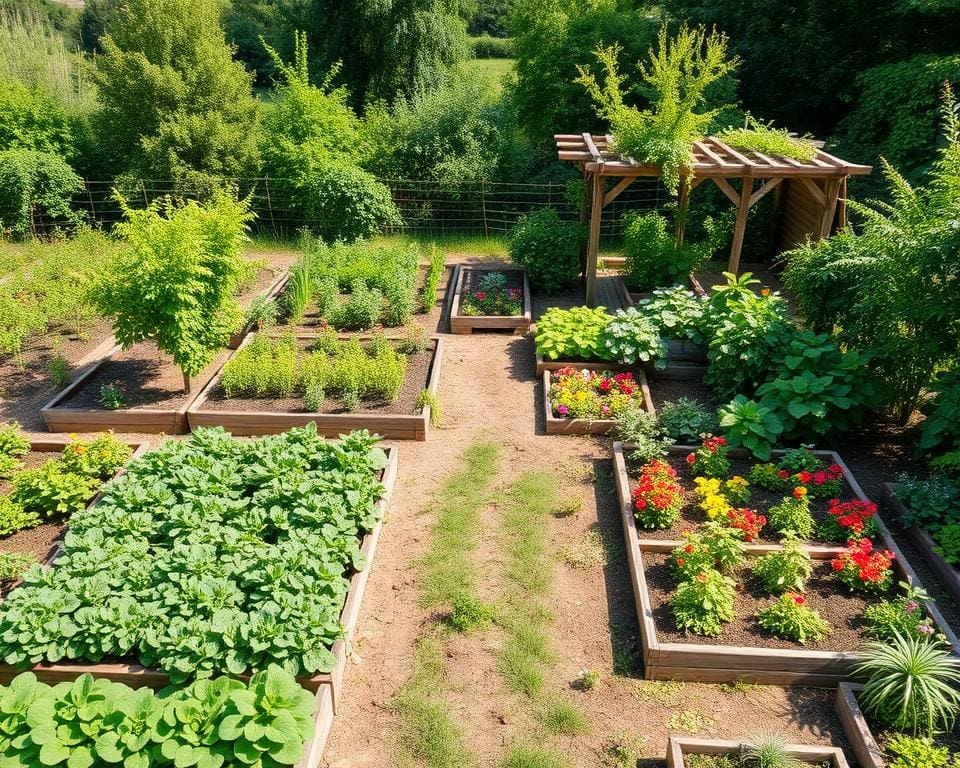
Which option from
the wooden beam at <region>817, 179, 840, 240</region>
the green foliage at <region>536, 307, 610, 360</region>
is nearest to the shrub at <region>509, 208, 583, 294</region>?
the green foliage at <region>536, 307, 610, 360</region>

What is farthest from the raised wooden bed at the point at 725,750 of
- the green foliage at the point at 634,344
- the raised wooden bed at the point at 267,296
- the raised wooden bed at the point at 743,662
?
the raised wooden bed at the point at 267,296

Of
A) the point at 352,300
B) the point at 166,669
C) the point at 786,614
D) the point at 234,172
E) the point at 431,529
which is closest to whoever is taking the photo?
the point at 166,669

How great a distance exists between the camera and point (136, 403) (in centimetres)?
830

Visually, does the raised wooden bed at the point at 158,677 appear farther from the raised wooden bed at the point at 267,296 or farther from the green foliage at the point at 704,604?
the raised wooden bed at the point at 267,296

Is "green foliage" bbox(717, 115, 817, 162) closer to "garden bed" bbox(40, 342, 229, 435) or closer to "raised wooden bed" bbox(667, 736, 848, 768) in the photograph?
"garden bed" bbox(40, 342, 229, 435)

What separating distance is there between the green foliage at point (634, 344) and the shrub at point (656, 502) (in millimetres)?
2395

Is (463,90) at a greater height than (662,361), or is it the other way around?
(463,90)

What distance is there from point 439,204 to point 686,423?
8.93 meters

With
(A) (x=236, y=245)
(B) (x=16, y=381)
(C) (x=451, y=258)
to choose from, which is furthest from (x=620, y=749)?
(C) (x=451, y=258)

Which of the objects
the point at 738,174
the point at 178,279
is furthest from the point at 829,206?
the point at 178,279

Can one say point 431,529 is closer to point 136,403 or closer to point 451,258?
point 136,403

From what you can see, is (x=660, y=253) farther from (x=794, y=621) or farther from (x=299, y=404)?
(x=794, y=621)

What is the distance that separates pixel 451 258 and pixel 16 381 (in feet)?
23.8

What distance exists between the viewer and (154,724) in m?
4.10
